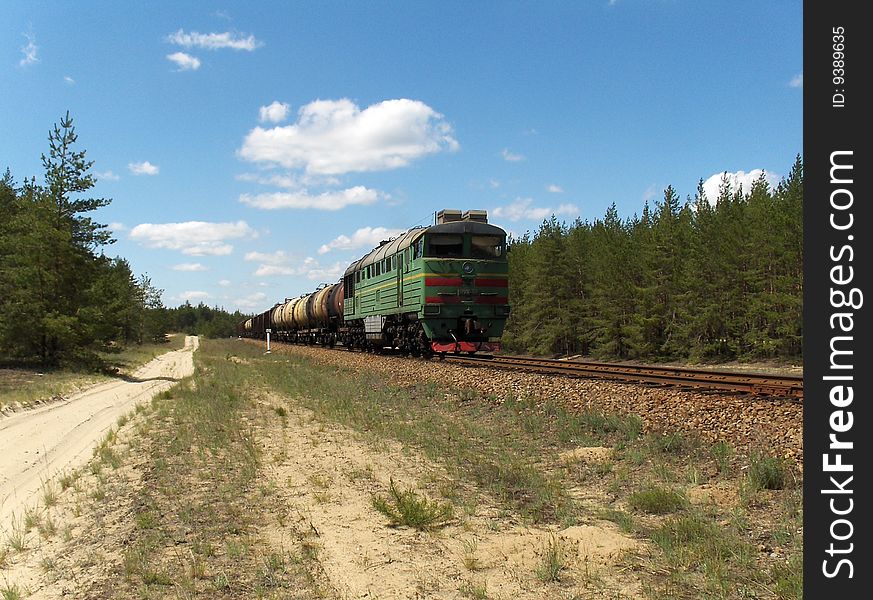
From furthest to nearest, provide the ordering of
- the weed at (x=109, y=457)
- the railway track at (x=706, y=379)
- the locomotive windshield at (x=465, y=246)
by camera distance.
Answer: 1. the locomotive windshield at (x=465, y=246)
2. the railway track at (x=706, y=379)
3. the weed at (x=109, y=457)

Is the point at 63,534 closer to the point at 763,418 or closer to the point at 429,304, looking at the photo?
the point at 763,418

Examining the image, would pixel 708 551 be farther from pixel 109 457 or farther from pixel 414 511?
pixel 109 457

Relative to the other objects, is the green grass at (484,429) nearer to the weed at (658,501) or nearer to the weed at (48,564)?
the weed at (658,501)

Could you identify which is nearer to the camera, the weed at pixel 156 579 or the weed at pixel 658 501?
the weed at pixel 156 579

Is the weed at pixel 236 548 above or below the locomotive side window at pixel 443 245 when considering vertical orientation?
below

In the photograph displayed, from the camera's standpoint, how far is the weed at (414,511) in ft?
22.0

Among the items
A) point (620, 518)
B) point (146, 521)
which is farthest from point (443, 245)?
point (620, 518)

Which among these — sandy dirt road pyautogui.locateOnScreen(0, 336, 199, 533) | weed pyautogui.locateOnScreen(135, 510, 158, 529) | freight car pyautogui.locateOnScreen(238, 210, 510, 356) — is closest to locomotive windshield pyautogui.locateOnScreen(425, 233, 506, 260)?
freight car pyautogui.locateOnScreen(238, 210, 510, 356)

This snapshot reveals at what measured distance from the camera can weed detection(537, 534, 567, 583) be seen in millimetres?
5250

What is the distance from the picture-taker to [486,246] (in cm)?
2166

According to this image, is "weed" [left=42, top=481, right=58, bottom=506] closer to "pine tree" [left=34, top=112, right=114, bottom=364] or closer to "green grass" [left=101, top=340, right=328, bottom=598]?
"green grass" [left=101, top=340, right=328, bottom=598]

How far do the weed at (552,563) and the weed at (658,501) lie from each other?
1.44 meters

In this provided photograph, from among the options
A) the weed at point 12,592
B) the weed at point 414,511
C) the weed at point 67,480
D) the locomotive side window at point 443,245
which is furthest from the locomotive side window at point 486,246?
the weed at point 12,592
